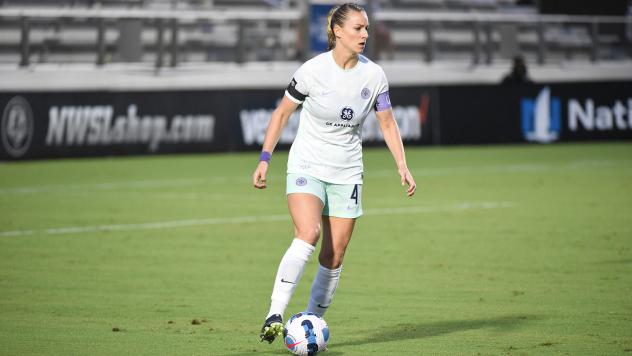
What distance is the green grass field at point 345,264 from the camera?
839 centimetres

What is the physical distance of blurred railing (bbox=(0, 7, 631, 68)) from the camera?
27.1 meters

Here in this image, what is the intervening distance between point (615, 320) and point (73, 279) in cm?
489

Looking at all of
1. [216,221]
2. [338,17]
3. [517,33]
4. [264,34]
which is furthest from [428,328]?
[517,33]

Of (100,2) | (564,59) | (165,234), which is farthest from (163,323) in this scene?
(564,59)

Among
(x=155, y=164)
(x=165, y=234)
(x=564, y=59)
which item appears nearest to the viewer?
(x=165, y=234)

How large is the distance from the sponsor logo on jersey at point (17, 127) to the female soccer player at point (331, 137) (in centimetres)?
1696

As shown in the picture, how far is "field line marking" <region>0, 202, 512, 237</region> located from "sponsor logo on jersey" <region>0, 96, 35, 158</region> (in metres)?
8.99

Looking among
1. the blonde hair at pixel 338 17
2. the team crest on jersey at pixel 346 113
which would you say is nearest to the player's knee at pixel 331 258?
the team crest on jersey at pixel 346 113

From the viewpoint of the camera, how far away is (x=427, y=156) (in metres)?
27.2

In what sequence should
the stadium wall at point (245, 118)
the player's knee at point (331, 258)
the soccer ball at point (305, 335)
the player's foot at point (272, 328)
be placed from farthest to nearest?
the stadium wall at point (245, 118) → the player's knee at point (331, 258) → the soccer ball at point (305, 335) → the player's foot at point (272, 328)

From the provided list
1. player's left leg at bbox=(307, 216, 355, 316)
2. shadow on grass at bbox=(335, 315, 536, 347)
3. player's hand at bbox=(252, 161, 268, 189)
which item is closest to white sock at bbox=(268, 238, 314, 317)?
player's left leg at bbox=(307, 216, 355, 316)

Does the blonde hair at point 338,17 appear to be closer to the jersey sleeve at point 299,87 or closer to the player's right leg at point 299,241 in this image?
the jersey sleeve at point 299,87

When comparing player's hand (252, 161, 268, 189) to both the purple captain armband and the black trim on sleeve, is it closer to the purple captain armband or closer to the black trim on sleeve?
the black trim on sleeve

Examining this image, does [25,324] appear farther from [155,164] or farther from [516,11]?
[516,11]
